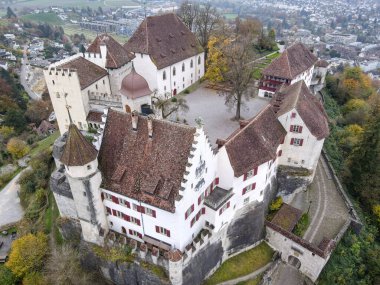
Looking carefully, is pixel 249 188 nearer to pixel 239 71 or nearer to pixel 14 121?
pixel 239 71

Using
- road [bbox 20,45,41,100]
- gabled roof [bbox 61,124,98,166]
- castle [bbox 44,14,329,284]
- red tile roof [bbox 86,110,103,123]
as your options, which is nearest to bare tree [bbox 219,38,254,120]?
castle [bbox 44,14,329,284]

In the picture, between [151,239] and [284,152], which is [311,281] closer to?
[284,152]

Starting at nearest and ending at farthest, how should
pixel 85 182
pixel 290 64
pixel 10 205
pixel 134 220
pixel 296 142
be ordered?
pixel 85 182
pixel 134 220
pixel 296 142
pixel 10 205
pixel 290 64

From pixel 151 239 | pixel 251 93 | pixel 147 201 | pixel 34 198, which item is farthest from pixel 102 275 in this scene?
pixel 251 93

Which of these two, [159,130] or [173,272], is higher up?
[159,130]

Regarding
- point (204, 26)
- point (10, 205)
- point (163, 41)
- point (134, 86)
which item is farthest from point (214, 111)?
point (10, 205)

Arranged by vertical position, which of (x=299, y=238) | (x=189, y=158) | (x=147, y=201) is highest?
(x=189, y=158)

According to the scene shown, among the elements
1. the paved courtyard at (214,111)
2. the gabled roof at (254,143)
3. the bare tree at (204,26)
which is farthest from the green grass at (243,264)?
the bare tree at (204,26)

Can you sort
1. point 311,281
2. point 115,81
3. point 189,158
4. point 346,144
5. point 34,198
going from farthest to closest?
point 346,144 → point 115,81 → point 34,198 → point 311,281 → point 189,158
